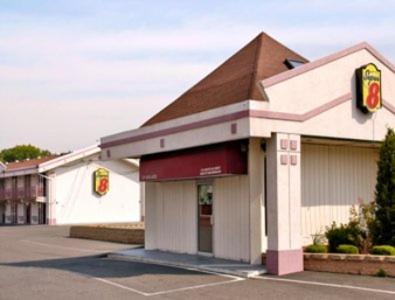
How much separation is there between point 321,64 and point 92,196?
1552 inches

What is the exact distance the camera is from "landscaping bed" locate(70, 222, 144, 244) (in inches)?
1024

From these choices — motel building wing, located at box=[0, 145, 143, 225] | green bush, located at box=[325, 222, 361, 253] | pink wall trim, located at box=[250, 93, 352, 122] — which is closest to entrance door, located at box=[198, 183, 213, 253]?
green bush, located at box=[325, 222, 361, 253]

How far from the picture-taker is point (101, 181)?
52688mm

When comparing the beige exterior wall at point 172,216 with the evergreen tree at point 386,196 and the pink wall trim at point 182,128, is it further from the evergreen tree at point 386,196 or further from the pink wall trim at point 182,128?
the evergreen tree at point 386,196

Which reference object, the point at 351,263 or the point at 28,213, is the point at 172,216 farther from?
the point at 28,213

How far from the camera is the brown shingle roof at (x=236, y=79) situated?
1592 centimetres

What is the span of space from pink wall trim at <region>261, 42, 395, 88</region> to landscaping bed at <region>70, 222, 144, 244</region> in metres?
12.6

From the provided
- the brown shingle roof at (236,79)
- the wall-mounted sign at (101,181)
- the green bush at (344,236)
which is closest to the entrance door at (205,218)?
the brown shingle roof at (236,79)

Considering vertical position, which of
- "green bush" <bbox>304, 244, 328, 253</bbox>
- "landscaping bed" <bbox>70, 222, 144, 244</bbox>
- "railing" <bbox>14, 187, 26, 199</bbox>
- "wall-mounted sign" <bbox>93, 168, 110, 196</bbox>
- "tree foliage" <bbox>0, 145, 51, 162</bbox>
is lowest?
"landscaping bed" <bbox>70, 222, 144, 244</bbox>

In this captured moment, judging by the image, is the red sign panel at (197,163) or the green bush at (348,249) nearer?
the green bush at (348,249)

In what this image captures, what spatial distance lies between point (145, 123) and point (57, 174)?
32.9 m

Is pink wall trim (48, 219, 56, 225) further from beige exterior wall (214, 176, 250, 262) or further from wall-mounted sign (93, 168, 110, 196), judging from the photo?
beige exterior wall (214, 176, 250, 262)

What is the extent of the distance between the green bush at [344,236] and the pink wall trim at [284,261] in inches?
47.4

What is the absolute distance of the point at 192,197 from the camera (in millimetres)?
18062
